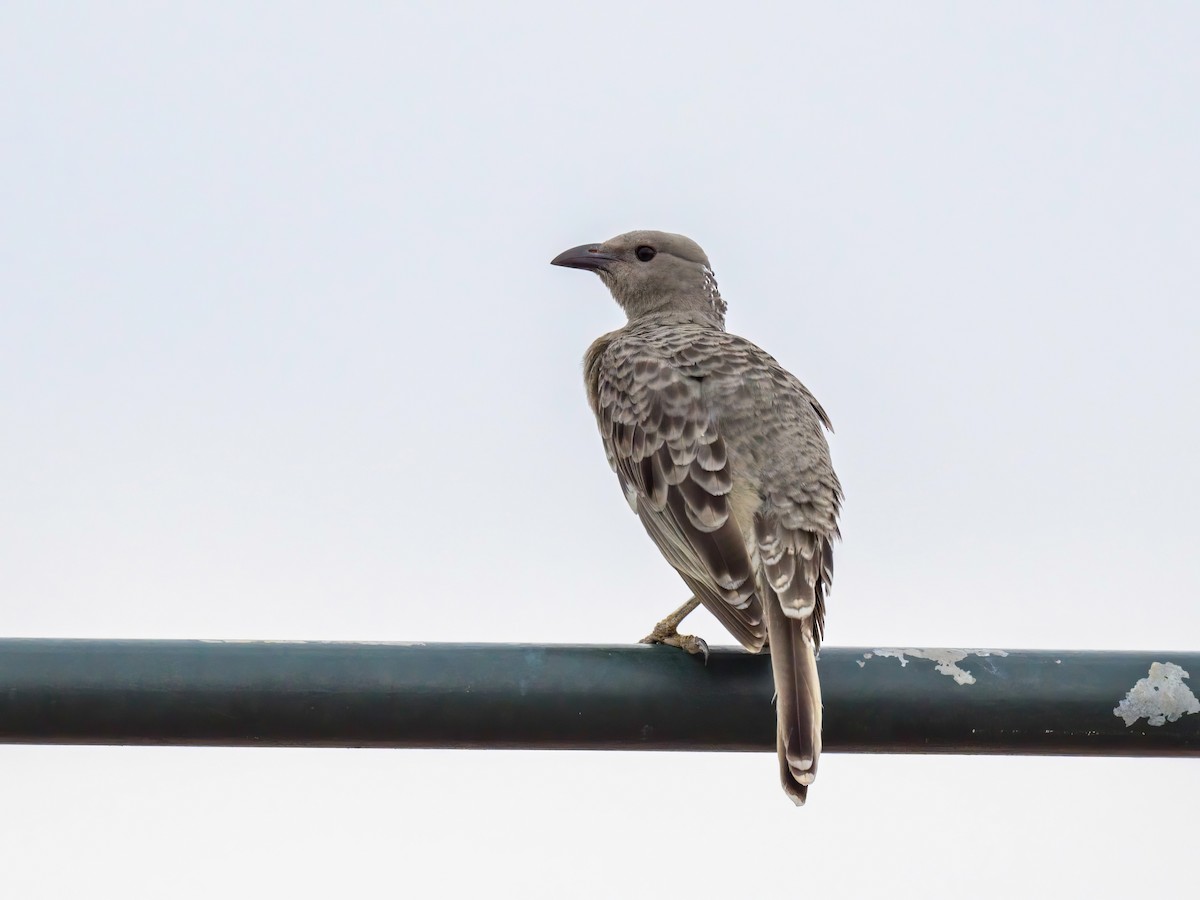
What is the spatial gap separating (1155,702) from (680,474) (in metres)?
2.21

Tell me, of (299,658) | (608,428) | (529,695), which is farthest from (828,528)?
(299,658)

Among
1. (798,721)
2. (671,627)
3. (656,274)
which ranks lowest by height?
(798,721)

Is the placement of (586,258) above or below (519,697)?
above

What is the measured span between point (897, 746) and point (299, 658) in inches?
58.0

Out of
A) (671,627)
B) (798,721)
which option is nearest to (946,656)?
(798,721)

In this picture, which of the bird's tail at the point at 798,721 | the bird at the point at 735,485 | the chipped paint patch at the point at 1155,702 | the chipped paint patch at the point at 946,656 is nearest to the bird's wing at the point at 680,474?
the bird at the point at 735,485

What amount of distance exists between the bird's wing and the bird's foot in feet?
0.52

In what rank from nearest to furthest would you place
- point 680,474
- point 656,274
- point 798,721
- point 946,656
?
point 946,656 → point 798,721 → point 680,474 → point 656,274

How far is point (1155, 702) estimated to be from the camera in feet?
11.6

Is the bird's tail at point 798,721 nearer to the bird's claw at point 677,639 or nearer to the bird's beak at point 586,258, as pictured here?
the bird's claw at point 677,639

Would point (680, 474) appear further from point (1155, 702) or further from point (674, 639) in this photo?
point (1155, 702)

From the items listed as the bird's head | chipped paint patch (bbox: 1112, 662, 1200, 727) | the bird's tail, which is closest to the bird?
the bird's tail

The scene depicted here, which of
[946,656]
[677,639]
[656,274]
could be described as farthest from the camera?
[656,274]

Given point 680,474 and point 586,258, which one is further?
point 586,258
